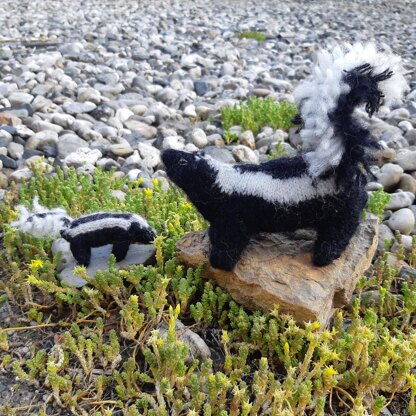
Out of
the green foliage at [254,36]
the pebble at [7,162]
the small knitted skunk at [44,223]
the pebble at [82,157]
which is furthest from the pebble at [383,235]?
the green foliage at [254,36]

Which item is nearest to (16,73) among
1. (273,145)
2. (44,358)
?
(273,145)

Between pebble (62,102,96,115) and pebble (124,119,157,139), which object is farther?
pebble (62,102,96,115)

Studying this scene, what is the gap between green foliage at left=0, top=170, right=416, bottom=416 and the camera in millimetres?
2516

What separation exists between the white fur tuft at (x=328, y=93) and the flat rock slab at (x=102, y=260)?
1274 mm

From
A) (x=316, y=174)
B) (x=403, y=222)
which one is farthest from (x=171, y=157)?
(x=403, y=222)

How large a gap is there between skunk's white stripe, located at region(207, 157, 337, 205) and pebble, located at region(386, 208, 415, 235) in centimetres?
173

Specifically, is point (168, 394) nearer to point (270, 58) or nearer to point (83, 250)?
point (83, 250)

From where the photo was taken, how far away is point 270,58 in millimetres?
10227

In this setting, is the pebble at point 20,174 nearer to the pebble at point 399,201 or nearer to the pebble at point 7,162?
the pebble at point 7,162

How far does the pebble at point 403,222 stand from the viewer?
4.28 metres

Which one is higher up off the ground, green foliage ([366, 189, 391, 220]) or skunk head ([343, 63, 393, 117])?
skunk head ([343, 63, 393, 117])

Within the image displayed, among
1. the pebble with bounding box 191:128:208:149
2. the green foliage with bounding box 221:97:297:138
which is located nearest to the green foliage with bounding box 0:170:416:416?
the pebble with bounding box 191:128:208:149

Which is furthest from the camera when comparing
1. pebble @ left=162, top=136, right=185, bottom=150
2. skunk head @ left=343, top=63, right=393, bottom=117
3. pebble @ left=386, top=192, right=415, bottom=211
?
pebble @ left=162, top=136, right=185, bottom=150

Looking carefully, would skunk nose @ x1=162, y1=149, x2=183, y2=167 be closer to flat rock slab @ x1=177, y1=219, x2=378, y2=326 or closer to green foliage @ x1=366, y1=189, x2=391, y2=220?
flat rock slab @ x1=177, y1=219, x2=378, y2=326
